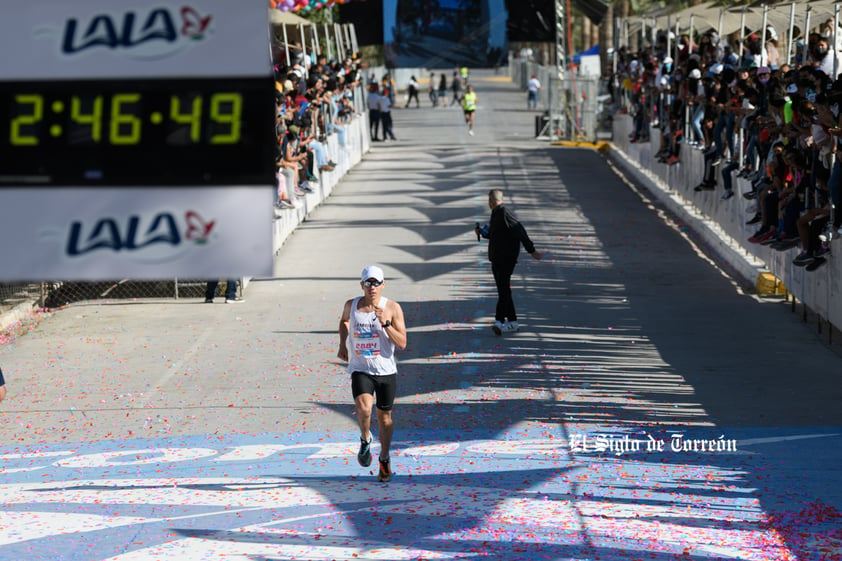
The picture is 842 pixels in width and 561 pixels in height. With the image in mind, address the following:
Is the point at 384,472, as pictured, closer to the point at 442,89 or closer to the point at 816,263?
the point at 816,263

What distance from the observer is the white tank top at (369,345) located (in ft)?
40.3

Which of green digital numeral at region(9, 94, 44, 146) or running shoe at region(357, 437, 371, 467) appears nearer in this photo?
green digital numeral at region(9, 94, 44, 146)

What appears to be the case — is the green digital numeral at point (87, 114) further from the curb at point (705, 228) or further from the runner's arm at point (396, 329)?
the curb at point (705, 228)

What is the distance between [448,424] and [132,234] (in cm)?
984

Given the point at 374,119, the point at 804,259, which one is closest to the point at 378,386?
the point at 804,259

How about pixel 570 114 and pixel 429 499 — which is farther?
pixel 570 114

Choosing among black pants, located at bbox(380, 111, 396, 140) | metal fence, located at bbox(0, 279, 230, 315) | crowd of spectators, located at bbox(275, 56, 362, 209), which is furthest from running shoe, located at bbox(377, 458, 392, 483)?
black pants, located at bbox(380, 111, 396, 140)

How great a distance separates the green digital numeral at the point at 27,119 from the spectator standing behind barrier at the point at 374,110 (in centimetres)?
4774

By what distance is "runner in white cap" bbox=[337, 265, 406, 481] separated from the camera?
1219cm

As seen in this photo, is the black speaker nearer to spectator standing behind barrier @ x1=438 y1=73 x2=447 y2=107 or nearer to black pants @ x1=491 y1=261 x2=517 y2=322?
spectator standing behind barrier @ x1=438 y1=73 x2=447 y2=107

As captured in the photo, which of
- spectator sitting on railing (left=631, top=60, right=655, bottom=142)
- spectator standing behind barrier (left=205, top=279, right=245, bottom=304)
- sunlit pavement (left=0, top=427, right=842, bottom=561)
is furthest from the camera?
spectator sitting on railing (left=631, top=60, right=655, bottom=142)

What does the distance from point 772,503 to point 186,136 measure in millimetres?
7952

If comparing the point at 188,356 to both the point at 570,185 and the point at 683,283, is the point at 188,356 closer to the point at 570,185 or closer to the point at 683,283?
the point at 683,283

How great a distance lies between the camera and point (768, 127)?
2092 cm
